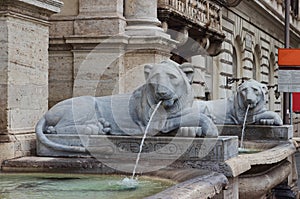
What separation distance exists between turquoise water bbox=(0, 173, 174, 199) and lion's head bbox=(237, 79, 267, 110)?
3.43 m

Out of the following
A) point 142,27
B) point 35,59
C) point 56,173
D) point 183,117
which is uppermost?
point 142,27

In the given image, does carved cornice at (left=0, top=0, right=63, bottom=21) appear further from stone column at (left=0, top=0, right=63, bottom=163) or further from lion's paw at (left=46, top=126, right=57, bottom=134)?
lion's paw at (left=46, top=126, right=57, bottom=134)

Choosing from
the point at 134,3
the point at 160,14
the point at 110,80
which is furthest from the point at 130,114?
the point at 160,14

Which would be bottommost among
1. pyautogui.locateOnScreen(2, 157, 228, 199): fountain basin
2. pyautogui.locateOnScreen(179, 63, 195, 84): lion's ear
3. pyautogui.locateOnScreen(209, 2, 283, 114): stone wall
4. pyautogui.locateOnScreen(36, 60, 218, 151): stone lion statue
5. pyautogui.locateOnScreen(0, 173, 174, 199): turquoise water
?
pyautogui.locateOnScreen(0, 173, 174, 199): turquoise water

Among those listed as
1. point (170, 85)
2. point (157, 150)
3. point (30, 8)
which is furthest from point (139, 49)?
point (157, 150)

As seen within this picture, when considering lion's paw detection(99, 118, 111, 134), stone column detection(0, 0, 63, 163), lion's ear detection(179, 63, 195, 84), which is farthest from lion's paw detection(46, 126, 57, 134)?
lion's ear detection(179, 63, 195, 84)

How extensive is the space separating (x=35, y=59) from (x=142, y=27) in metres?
3.89

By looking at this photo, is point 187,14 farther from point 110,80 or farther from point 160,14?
point 110,80

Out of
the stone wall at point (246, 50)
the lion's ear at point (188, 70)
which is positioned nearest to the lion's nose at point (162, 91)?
the lion's ear at point (188, 70)

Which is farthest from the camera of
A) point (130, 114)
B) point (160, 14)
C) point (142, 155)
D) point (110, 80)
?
point (160, 14)

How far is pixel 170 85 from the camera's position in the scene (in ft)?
20.7

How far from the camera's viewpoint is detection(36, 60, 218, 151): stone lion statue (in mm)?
6316

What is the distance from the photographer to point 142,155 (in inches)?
247

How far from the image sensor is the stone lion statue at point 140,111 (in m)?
6.32
